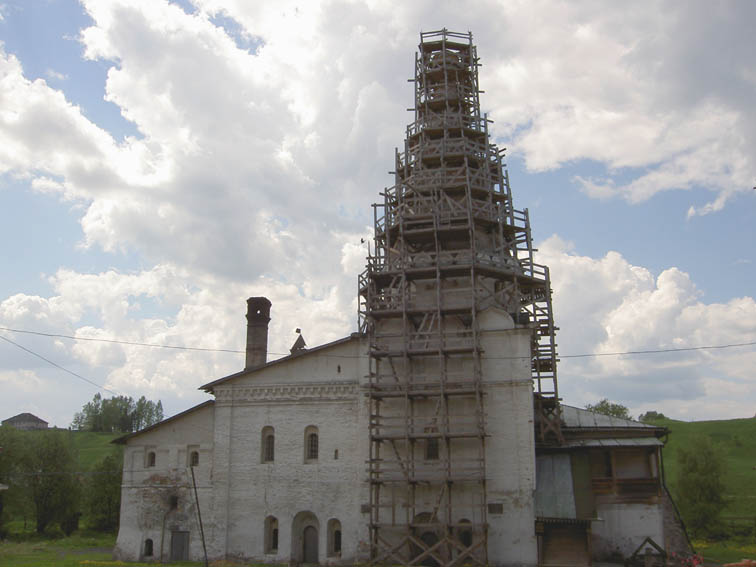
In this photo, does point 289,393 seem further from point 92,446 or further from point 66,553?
point 92,446

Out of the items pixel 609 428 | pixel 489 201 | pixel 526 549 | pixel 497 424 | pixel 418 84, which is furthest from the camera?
pixel 418 84

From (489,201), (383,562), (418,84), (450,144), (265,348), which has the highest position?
(418,84)

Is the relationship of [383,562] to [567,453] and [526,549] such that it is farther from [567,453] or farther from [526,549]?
[567,453]

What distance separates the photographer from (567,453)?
31734 mm

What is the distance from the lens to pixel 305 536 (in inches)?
1275

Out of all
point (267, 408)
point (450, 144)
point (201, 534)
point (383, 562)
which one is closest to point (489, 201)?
point (450, 144)

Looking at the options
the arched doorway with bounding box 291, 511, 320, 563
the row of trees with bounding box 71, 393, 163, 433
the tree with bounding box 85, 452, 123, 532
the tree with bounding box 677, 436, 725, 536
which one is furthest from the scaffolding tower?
the row of trees with bounding box 71, 393, 163, 433

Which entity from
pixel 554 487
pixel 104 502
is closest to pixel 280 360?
pixel 554 487

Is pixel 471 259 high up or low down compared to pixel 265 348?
up

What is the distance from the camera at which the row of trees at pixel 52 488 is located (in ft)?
164

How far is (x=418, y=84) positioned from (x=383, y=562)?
2833cm

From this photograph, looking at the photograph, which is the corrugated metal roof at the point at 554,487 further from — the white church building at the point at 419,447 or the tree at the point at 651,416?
the tree at the point at 651,416

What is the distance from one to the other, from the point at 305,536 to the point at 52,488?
2829 centimetres

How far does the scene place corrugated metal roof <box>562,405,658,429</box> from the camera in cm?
3322
